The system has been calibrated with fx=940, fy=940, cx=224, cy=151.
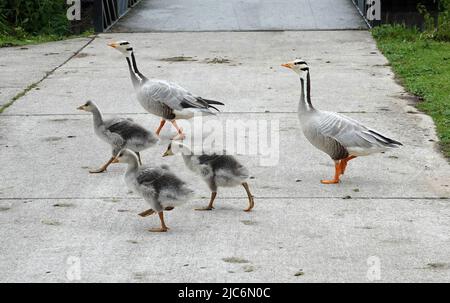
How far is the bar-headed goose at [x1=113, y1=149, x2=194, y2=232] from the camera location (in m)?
6.78

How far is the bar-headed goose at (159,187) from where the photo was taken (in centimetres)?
678

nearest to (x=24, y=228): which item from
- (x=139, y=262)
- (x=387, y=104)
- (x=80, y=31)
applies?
(x=139, y=262)

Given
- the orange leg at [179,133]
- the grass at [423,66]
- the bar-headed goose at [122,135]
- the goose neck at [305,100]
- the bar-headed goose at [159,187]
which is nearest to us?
the bar-headed goose at [159,187]

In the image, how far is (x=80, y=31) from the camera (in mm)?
17766

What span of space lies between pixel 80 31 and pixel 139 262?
1211 cm

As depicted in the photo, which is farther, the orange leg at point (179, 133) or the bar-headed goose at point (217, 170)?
the orange leg at point (179, 133)

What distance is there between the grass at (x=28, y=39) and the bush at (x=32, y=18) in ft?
0.67

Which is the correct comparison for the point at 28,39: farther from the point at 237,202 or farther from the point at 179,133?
the point at 237,202

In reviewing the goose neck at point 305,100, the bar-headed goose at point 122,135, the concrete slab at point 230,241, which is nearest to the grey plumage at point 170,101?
the bar-headed goose at point 122,135

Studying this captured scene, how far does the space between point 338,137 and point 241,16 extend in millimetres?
9607

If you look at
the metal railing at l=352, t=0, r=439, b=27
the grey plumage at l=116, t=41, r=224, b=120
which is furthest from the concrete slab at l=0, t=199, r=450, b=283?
the metal railing at l=352, t=0, r=439, b=27

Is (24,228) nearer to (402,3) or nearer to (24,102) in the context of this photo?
(24,102)

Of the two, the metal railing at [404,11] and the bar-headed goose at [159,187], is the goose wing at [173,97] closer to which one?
the bar-headed goose at [159,187]

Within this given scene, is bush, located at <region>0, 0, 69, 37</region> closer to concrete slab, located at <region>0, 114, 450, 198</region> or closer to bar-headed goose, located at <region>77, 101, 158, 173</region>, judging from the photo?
concrete slab, located at <region>0, 114, 450, 198</region>
